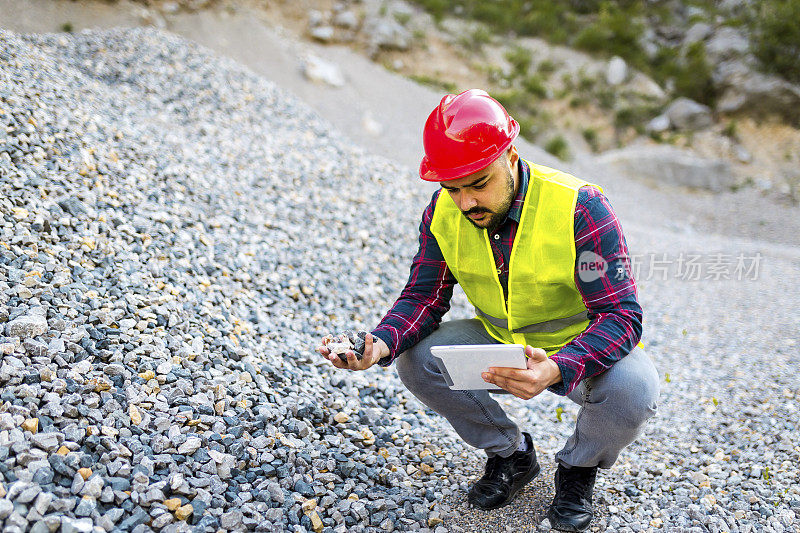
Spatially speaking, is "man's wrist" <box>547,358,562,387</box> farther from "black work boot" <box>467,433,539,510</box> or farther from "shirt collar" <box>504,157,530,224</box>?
"black work boot" <box>467,433,539,510</box>

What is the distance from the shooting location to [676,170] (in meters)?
14.8

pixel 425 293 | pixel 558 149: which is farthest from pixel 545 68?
pixel 425 293

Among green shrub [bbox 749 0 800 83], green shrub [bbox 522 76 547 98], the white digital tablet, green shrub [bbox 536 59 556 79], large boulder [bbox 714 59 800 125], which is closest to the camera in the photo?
the white digital tablet

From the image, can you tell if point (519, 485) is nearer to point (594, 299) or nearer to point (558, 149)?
point (594, 299)

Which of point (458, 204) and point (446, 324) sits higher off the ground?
point (458, 204)

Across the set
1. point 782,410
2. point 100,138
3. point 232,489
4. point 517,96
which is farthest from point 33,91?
point 517,96

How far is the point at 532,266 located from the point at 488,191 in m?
0.36

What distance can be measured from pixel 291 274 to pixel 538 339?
2629 millimetres

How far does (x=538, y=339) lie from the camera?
8.50ft

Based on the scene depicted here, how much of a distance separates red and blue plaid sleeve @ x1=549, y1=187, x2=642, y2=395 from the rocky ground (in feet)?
3.04

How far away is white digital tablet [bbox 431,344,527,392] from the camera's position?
2.01 metres

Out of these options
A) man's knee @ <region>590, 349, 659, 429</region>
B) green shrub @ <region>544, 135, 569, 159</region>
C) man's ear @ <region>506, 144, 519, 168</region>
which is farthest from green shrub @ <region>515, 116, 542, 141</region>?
man's knee @ <region>590, 349, 659, 429</region>

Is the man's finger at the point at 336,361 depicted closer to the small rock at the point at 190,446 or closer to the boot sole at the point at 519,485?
the small rock at the point at 190,446

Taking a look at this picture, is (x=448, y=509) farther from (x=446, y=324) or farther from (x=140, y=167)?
(x=140, y=167)
